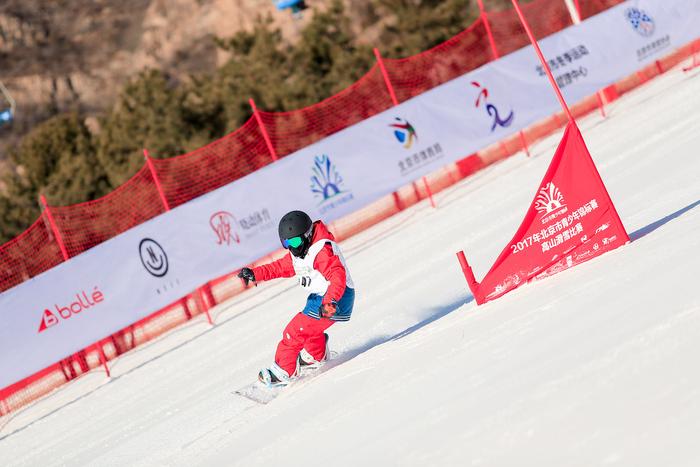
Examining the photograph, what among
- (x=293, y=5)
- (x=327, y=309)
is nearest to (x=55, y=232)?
(x=327, y=309)

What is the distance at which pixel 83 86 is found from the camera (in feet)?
164

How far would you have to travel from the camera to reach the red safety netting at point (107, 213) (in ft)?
46.2

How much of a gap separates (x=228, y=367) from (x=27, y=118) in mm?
42034

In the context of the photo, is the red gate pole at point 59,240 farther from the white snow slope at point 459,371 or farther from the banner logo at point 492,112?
the banner logo at point 492,112

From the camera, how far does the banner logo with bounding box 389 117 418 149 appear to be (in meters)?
15.4

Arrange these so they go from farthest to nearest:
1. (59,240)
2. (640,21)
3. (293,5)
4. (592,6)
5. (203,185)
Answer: (293,5)
(592,6)
(640,21)
(203,185)
(59,240)

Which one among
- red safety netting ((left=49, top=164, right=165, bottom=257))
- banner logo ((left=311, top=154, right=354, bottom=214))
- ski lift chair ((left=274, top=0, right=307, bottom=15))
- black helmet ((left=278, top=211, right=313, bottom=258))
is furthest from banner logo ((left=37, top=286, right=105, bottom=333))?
ski lift chair ((left=274, top=0, right=307, bottom=15))

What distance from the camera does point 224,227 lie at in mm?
13734

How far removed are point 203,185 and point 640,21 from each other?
30.7 feet

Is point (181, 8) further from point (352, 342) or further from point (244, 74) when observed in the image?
point (352, 342)

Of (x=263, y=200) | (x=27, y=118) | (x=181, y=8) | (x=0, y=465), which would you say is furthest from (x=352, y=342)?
(x=181, y=8)

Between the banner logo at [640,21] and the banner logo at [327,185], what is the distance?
7408 millimetres

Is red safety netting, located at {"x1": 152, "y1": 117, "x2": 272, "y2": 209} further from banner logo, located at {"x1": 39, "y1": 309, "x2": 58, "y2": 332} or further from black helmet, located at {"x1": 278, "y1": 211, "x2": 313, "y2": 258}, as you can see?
black helmet, located at {"x1": 278, "y1": 211, "x2": 313, "y2": 258}

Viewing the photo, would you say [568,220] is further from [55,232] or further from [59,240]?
[55,232]
